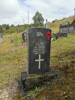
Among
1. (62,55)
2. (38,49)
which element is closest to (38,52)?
(38,49)

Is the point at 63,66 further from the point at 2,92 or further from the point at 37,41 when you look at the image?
the point at 2,92

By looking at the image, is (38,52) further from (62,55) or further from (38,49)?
(62,55)

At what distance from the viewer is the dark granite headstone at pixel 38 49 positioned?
10203 mm

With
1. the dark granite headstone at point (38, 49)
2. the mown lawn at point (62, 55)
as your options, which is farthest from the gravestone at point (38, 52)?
the mown lawn at point (62, 55)

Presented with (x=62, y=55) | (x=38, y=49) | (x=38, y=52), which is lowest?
(x=62, y=55)

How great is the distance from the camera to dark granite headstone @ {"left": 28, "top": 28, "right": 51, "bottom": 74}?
10.2m

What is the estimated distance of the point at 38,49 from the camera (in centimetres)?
1035

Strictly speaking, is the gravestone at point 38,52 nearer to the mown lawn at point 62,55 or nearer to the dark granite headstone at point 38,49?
the dark granite headstone at point 38,49

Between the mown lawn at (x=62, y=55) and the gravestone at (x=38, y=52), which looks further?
the mown lawn at (x=62, y=55)

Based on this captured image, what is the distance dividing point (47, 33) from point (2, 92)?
2.65 meters

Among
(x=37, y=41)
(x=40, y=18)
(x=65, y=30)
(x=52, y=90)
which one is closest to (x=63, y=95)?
(x=52, y=90)

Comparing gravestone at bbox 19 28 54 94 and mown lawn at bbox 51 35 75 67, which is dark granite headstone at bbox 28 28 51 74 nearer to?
A: gravestone at bbox 19 28 54 94

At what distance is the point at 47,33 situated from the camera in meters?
10.4

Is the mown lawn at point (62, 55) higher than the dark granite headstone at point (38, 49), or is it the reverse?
the dark granite headstone at point (38, 49)
